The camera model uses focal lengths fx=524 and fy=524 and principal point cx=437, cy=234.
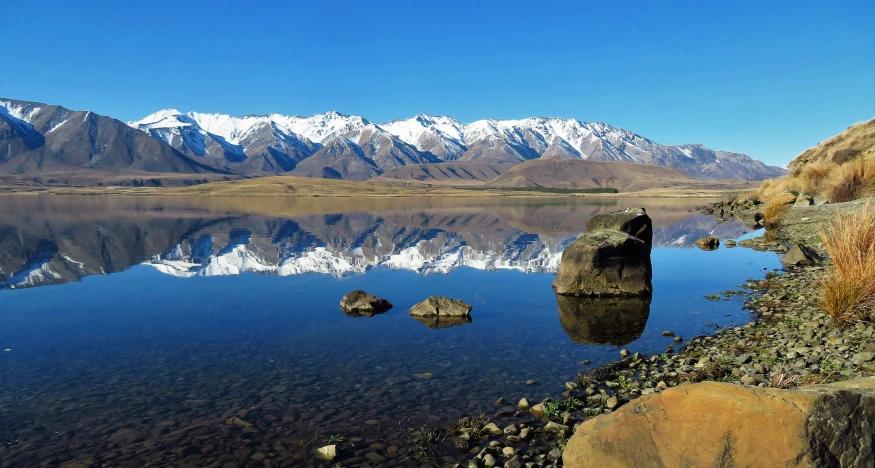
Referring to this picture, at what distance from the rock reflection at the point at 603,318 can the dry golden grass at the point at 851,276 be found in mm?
5727

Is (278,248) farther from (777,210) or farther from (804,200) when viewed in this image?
(777,210)

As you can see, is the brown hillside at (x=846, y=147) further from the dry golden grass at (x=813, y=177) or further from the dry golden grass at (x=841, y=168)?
the dry golden grass at (x=813, y=177)

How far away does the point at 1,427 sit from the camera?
1162 cm

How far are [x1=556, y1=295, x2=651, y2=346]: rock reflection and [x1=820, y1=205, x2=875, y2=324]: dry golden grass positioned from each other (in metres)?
5.73

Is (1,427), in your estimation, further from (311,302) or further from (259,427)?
(311,302)

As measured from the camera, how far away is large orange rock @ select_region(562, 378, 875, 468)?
608cm

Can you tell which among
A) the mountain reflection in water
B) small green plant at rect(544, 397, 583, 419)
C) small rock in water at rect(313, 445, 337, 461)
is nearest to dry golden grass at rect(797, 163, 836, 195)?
the mountain reflection in water

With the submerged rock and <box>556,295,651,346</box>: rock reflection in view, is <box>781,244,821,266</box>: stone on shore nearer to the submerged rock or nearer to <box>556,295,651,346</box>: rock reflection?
<box>556,295,651,346</box>: rock reflection

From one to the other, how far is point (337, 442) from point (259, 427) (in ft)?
6.64

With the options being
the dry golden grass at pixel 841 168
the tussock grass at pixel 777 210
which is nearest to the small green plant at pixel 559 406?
the dry golden grass at pixel 841 168

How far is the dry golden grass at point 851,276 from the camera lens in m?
13.5

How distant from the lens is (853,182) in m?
42.5

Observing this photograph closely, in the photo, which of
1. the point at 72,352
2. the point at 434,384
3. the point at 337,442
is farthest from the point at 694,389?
the point at 72,352

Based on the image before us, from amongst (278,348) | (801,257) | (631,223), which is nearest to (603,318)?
(631,223)
